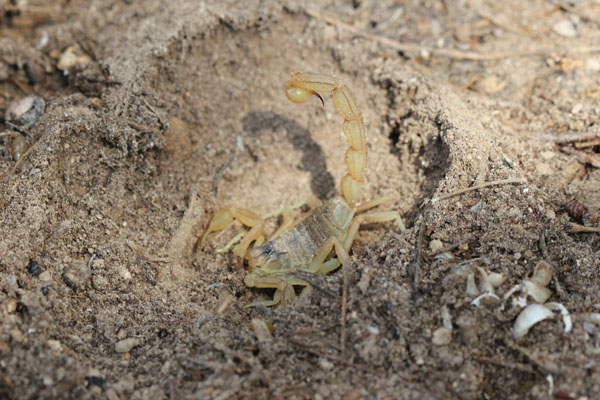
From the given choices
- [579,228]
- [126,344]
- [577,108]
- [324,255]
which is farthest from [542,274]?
[126,344]

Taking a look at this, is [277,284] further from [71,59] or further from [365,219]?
[71,59]

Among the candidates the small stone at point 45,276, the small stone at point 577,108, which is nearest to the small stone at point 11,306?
the small stone at point 45,276

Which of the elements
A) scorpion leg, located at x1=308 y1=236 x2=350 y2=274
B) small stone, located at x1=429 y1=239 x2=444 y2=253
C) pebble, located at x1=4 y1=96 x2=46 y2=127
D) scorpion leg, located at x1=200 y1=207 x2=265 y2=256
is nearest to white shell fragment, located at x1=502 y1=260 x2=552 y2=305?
small stone, located at x1=429 y1=239 x2=444 y2=253

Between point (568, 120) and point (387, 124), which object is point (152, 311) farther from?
point (568, 120)

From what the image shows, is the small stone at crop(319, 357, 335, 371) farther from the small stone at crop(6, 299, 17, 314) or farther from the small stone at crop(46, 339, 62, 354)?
the small stone at crop(6, 299, 17, 314)

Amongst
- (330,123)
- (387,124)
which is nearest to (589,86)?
(387,124)

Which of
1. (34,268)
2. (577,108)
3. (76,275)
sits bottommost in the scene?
(76,275)
